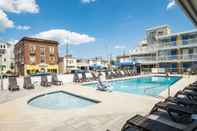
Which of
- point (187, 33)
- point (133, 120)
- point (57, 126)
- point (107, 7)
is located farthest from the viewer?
point (187, 33)

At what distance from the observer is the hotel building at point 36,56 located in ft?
117

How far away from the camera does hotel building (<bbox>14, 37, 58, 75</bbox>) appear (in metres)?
35.8

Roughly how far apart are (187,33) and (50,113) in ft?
89.0

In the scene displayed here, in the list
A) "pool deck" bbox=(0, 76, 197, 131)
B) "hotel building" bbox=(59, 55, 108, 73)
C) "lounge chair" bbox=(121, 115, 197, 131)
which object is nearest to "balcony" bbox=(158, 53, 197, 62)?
"hotel building" bbox=(59, 55, 108, 73)

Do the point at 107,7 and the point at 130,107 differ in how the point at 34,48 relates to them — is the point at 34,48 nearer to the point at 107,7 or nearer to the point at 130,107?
the point at 107,7

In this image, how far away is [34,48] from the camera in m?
37.1

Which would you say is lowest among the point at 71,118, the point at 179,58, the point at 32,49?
the point at 71,118

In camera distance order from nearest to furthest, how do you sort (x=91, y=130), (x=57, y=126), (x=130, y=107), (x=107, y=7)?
1. (x=91, y=130)
2. (x=57, y=126)
3. (x=130, y=107)
4. (x=107, y=7)

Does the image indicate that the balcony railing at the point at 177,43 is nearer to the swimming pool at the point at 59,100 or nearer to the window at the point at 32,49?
the swimming pool at the point at 59,100

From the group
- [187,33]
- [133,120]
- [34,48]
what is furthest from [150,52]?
[133,120]

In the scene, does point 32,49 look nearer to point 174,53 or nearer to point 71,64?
point 71,64

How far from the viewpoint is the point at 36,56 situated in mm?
37281

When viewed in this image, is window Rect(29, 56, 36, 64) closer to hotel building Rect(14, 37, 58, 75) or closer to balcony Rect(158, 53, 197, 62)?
hotel building Rect(14, 37, 58, 75)

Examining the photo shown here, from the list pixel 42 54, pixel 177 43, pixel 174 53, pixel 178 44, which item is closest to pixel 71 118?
pixel 178 44
